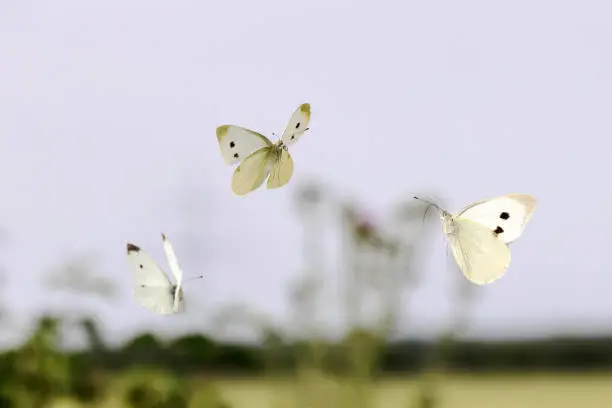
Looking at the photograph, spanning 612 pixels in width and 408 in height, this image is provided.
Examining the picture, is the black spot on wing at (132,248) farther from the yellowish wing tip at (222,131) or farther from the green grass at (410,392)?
the green grass at (410,392)

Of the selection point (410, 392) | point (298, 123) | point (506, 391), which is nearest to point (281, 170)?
point (298, 123)

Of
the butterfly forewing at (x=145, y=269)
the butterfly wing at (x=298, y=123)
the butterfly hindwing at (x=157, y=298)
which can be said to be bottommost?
the butterfly hindwing at (x=157, y=298)

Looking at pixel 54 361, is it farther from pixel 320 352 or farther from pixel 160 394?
pixel 320 352

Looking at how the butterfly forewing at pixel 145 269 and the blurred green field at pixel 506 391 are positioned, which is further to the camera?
the blurred green field at pixel 506 391

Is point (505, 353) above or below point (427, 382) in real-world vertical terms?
above

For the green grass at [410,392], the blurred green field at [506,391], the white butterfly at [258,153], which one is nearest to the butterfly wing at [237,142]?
the white butterfly at [258,153]

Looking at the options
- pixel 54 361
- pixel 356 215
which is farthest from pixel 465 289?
pixel 54 361

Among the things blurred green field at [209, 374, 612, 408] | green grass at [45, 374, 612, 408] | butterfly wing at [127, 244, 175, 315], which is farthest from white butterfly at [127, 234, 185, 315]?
blurred green field at [209, 374, 612, 408]
